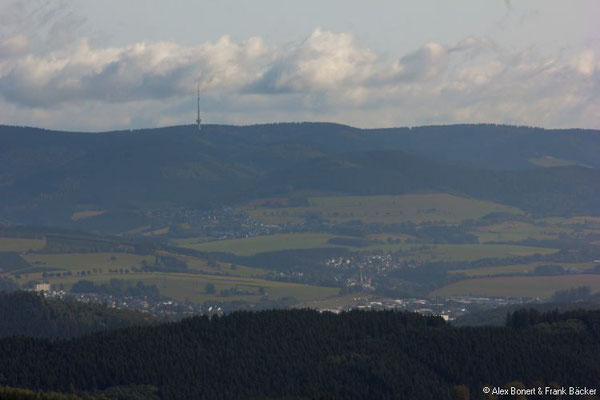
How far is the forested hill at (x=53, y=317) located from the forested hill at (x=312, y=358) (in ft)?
96.7

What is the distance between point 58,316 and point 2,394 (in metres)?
74.6

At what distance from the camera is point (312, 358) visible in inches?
4899

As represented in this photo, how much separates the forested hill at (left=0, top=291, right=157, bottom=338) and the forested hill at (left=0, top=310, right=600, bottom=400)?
2947cm

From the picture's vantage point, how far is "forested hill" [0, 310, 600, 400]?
115750 mm

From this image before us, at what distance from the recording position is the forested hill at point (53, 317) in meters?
162

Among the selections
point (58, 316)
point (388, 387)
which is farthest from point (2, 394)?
point (58, 316)

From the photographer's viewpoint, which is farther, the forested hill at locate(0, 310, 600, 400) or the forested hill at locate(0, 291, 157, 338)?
the forested hill at locate(0, 291, 157, 338)

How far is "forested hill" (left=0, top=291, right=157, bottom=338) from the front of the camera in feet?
533

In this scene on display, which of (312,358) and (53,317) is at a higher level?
(312,358)

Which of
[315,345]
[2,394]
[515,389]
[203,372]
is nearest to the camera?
[2,394]

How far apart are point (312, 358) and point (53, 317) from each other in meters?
56.1

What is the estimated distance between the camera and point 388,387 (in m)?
116

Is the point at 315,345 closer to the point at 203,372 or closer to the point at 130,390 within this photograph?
the point at 203,372

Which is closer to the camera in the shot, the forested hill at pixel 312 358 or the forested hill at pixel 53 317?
the forested hill at pixel 312 358
